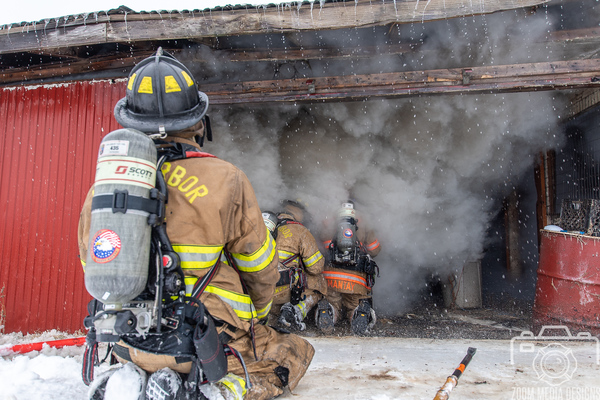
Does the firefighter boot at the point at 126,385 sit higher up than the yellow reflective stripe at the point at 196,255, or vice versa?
the yellow reflective stripe at the point at 196,255

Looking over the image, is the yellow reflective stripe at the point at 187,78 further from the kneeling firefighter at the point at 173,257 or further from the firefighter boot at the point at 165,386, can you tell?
the firefighter boot at the point at 165,386

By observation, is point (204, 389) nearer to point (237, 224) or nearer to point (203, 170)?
point (237, 224)

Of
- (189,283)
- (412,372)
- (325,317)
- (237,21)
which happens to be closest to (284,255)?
A: (325,317)

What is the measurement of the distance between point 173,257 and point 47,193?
141 inches

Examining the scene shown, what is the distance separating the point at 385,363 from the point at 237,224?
2.06 metres

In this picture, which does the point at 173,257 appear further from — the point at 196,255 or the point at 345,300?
the point at 345,300

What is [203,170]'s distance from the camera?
181 cm

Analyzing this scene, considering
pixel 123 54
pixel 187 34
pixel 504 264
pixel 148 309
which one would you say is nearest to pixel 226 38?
pixel 187 34

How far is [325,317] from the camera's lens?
4891 millimetres
